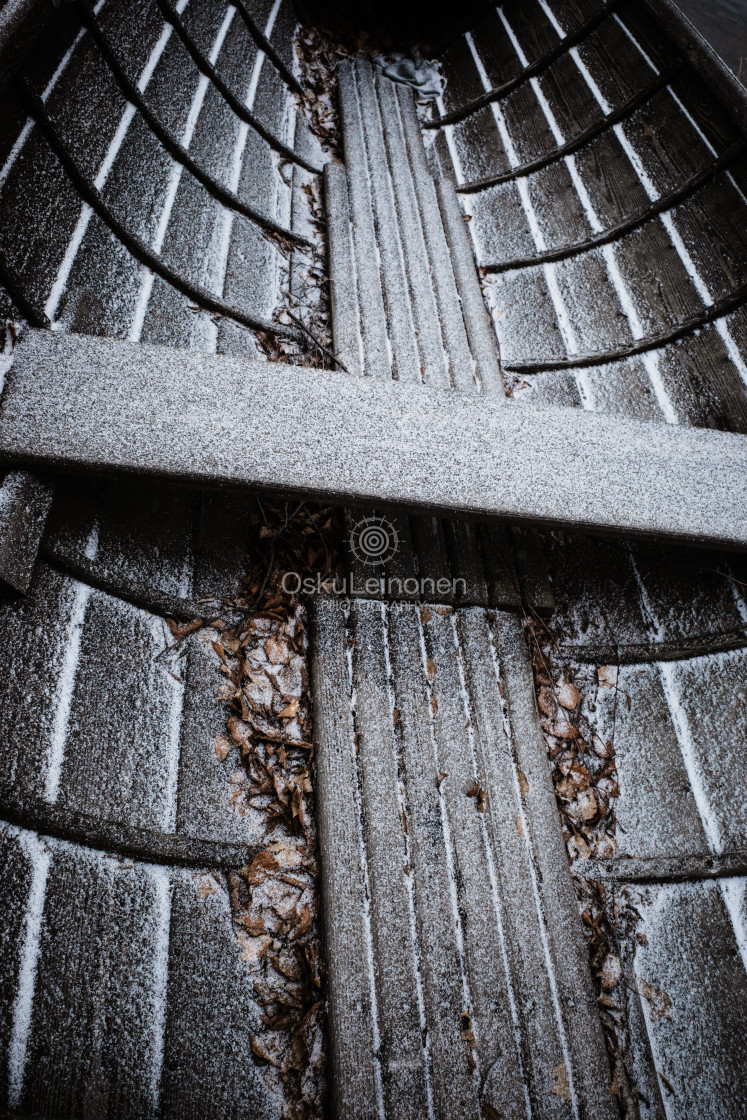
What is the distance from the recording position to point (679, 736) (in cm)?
196

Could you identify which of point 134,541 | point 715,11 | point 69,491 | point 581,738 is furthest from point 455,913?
point 715,11

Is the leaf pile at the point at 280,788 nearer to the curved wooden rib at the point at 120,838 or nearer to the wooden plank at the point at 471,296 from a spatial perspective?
the curved wooden rib at the point at 120,838

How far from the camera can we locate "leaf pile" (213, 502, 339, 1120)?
55.7 inches

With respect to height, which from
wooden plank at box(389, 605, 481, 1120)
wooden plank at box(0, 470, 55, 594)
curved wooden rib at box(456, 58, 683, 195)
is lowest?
wooden plank at box(389, 605, 481, 1120)

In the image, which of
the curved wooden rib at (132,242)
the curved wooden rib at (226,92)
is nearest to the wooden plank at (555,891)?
the curved wooden rib at (132,242)

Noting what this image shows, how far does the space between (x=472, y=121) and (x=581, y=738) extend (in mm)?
3737

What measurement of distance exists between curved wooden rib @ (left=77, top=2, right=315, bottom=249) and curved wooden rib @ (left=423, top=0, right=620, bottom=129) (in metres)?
1.56

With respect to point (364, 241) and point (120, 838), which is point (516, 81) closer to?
point (364, 241)

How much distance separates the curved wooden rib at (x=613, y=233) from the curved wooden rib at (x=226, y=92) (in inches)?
49.3

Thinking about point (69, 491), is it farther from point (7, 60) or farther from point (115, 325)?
point (7, 60)

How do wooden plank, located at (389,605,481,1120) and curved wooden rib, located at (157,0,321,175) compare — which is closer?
wooden plank, located at (389,605,481,1120)

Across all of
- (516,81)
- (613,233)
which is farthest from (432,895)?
(516,81)

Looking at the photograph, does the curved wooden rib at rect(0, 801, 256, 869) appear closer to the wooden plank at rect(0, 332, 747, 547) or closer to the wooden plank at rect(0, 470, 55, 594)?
the wooden plank at rect(0, 470, 55, 594)

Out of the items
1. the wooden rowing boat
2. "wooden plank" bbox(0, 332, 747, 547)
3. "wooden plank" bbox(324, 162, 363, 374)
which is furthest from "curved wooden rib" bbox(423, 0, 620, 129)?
"wooden plank" bbox(0, 332, 747, 547)
